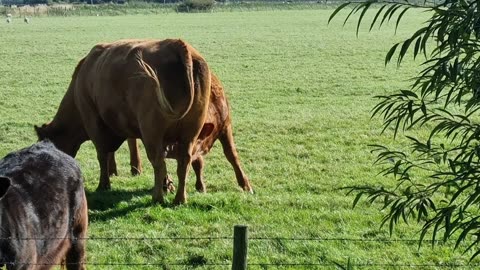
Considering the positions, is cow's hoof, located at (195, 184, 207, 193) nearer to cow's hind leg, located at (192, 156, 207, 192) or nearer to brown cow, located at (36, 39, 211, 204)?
cow's hind leg, located at (192, 156, 207, 192)

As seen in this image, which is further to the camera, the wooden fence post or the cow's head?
the cow's head

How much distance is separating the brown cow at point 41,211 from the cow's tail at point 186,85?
2598 millimetres

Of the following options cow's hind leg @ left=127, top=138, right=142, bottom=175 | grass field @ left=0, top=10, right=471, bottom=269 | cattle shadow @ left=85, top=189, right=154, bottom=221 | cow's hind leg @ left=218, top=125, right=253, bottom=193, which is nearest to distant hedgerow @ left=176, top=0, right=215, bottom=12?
grass field @ left=0, top=10, right=471, bottom=269

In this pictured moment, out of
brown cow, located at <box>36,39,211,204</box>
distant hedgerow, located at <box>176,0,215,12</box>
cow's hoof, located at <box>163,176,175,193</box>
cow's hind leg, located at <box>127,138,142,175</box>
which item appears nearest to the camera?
brown cow, located at <box>36,39,211,204</box>

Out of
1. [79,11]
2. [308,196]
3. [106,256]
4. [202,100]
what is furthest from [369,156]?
[79,11]

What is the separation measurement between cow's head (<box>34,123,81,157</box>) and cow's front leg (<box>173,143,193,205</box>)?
2129 millimetres

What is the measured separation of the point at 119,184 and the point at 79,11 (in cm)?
7792

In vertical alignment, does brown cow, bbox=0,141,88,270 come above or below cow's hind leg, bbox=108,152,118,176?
above

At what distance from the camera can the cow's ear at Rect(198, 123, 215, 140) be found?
9.45 metres

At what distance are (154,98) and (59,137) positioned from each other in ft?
7.36

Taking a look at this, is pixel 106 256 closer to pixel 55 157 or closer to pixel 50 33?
pixel 55 157

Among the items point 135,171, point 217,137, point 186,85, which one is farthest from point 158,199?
A: point 135,171

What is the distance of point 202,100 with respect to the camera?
884 cm

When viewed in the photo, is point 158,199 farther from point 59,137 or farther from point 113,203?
point 59,137
